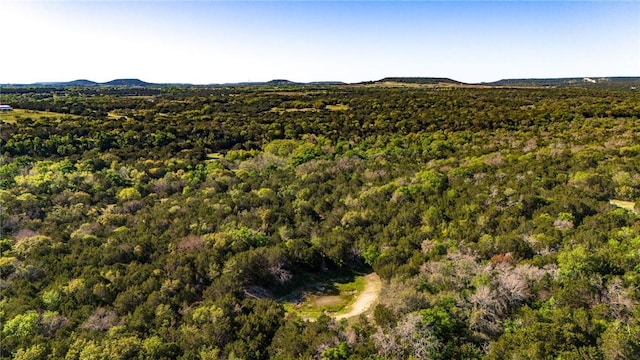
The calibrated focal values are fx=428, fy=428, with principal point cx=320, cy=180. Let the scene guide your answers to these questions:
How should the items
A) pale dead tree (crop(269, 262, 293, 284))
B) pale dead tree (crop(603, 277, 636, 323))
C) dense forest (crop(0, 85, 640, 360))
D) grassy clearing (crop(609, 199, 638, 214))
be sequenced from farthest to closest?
1. grassy clearing (crop(609, 199, 638, 214))
2. pale dead tree (crop(269, 262, 293, 284))
3. dense forest (crop(0, 85, 640, 360))
4. pale dead tree (crop(603, 277, 636, 323))

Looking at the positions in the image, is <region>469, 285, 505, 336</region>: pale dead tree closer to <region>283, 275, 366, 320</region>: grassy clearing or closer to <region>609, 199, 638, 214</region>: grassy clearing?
<region>283, 275, 366, 320</region>: grassy clearing

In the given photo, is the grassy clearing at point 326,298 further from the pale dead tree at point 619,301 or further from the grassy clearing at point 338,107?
the grassy clearing at point 338,107

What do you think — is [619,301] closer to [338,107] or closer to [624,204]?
[624,204]

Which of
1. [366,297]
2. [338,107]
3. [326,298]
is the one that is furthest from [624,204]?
[338,107]

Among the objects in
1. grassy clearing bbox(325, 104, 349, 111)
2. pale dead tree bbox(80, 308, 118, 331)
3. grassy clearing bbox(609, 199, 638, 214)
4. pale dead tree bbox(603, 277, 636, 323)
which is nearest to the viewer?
pale dead tree bbox(603, 277, 636, 323)

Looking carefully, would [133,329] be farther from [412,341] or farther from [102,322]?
[412,341]

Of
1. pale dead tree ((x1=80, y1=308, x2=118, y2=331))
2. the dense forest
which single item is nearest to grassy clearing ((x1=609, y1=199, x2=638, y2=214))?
the dense forest
